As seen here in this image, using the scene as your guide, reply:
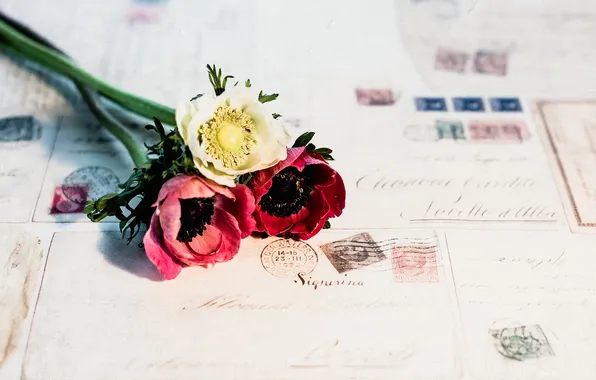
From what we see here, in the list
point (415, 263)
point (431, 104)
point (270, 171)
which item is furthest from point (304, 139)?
point (431, 104)

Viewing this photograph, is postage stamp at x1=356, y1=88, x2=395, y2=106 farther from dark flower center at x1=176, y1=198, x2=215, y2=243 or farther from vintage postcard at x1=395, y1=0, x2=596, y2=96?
dark flower center at x1=176, y1=198, x2=215, y2=243

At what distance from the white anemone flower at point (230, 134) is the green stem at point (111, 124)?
10cm

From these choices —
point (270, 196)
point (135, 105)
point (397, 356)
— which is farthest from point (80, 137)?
point (397, 356)

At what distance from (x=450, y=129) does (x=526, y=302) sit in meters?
0.22

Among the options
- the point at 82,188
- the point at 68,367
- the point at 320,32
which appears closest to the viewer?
the point at 68,367

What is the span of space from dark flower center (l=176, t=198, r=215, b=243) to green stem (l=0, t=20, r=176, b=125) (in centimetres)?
11

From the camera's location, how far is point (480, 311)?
546 mm

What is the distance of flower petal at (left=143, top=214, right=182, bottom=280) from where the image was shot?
50 cm

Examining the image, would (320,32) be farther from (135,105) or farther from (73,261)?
(73,261)

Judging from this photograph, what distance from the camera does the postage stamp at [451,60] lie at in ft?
2.56

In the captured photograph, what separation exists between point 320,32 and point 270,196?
34cm

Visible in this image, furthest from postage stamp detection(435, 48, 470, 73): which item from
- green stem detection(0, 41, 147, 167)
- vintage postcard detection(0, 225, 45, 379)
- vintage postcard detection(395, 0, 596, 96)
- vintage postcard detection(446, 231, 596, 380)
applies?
vintage postcard detection(0, 225, 45, 379)

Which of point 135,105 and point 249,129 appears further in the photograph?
point 135,105

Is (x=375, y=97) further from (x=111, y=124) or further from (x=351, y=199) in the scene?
(x=111, y=124)
